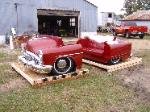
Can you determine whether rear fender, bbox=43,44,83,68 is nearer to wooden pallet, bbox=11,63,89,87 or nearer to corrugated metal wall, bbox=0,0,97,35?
wooden pallet, bbox=11,63,89,87

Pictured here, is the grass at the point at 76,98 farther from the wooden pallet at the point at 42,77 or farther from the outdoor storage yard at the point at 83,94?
the wooden pallet at the point at 42,77

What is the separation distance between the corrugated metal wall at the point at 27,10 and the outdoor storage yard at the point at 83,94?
10858 millimetres

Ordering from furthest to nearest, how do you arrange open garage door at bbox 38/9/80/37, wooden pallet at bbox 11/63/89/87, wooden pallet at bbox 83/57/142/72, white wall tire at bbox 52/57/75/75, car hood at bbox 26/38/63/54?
open garage door at bbox 38/9/80/37 < wooden pallet at bbox 83/57/142/72 < car hood at bbox 26/38/63/54 < white wall tire at bbox 52/57/75/75 < wooden pallet at bbox 11/63/89/87

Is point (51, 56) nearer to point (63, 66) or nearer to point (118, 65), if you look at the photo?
point (63, 66)

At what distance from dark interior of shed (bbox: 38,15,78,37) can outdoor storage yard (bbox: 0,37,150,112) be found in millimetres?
19506

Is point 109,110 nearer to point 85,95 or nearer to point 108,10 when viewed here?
point 85,95

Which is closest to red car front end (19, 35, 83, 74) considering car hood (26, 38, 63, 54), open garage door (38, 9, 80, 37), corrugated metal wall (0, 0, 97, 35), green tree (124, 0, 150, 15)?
car hood (26, 38, 63, 54)

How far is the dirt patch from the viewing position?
788cm

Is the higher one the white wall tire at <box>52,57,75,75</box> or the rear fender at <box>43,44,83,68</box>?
the rear fender at <box>43,44,83,68</box>

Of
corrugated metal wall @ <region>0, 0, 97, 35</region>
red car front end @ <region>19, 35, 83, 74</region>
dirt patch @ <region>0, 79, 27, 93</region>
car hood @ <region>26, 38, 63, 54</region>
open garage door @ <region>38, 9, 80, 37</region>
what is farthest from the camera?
open garage door @ <region>38, 9, 80, 37</region>

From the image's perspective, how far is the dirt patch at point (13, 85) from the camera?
25.9ft

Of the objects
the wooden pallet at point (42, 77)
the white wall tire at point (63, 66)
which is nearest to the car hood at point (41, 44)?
the white wall tire at point (63, 66)

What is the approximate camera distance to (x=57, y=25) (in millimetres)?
31203

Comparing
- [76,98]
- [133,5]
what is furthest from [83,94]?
[133,5]
